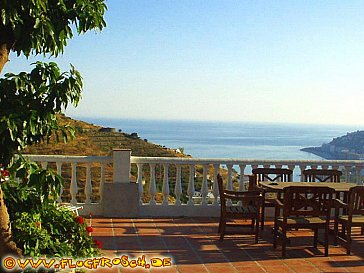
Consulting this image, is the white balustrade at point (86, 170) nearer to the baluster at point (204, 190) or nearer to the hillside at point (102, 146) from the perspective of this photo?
the baluster at point (204, 190)

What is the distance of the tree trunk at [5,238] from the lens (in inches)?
172

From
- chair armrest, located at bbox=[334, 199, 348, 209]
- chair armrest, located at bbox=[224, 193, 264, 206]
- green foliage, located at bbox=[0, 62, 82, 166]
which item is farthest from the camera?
chair armrest, located at bbox=[224, 193, 264, 206]

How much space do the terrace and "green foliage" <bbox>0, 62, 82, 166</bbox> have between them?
2.07m

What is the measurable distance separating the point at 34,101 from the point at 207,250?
3430 millimetres

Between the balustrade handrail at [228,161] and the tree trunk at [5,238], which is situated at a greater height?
the balustrade handrail at [228,161]

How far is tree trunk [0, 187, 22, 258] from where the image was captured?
4367mm

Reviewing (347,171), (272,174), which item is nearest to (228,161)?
(272,174)

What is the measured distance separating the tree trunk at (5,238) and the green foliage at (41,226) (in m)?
0.12

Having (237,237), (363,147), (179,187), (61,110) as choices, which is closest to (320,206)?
(237,237)

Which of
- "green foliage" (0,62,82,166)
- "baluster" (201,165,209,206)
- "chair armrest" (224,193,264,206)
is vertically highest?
"green foliage" (0,62,82,166)

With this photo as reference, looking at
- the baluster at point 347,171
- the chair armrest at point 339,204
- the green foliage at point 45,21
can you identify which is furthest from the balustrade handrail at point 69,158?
the green foliage at point 45,21

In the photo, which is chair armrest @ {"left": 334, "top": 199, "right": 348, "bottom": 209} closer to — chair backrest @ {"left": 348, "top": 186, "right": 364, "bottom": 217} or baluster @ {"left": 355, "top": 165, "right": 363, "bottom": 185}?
chair backrest @ {"left": 348, "top": 186, "right": 364, "bottom": 217}

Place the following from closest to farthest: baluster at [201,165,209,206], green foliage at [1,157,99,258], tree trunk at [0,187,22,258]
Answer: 1. tree trunk at [0,187,22,258]
2. green foliage at [1,157,99,258]
3. baluster at [201,165,209,206]

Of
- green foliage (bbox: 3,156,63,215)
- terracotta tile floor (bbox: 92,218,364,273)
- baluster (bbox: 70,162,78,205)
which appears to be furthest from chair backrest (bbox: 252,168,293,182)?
green foliage (bbox: 3,156,63,215)
